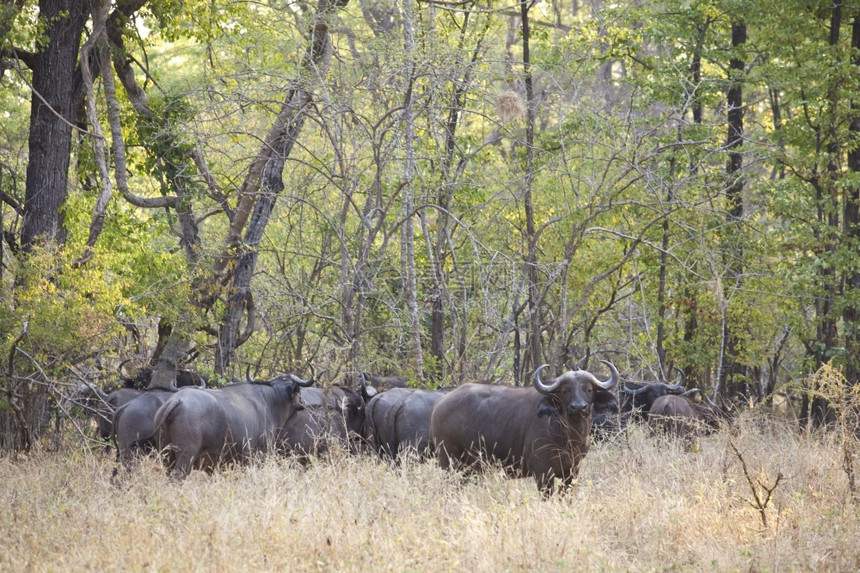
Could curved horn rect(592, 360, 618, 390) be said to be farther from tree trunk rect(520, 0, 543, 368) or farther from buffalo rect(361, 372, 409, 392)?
buffalo rect(361, 372, 409, 392)

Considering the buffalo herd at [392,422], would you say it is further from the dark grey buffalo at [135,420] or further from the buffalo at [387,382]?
the buffalo at [387,382]

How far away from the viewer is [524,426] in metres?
9.95

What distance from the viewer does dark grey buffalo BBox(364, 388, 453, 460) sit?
39.5 ft

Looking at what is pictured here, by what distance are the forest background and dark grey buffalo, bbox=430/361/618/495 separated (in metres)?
Answer: 3.32

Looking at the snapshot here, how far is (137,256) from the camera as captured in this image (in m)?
14.9

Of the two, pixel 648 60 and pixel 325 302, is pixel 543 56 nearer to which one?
pixel 648 60

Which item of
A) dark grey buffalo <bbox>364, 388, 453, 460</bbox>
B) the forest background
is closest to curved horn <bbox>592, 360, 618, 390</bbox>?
dark grey buffalo <bbox>364, 388, 453, 460</bbox>

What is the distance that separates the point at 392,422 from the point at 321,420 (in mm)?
Result: 1105

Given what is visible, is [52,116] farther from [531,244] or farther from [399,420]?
[531,244]

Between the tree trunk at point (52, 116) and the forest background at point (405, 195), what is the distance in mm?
32

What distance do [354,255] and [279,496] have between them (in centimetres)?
1097

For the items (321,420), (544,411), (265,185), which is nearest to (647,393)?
(321,420)

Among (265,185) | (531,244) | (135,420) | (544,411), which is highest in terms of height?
(265,185)

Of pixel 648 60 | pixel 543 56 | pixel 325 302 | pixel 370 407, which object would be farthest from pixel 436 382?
pixel 648 60
